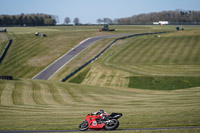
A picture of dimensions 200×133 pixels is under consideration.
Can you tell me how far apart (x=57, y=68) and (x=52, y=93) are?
33746mm

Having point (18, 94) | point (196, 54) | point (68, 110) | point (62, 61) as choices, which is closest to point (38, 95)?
point (18, 94)

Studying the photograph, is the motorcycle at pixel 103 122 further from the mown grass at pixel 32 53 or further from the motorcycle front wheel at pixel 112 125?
the mown grass at pixel 32 53

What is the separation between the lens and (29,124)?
23.0m

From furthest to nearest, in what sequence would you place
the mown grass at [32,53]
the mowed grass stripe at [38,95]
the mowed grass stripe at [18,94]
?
1. the mown grass at [32,53]
2. the mowed grass stripe at [38,95]
3. the mowed grass stripe at [18,94]

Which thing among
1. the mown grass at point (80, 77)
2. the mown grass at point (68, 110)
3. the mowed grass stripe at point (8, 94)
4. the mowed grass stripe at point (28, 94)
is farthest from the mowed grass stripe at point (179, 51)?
the mowed grass stripe at point (8, 94)

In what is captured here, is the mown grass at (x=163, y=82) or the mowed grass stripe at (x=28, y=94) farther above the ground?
the mowed grass stripe at (x=28, y=94)

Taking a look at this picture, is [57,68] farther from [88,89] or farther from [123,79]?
[88,89]

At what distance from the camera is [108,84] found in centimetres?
5794

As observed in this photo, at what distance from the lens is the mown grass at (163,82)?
54.0 m

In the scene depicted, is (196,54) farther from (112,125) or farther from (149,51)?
(112,125)

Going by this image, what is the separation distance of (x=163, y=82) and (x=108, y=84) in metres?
11.2

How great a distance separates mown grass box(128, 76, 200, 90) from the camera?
5397cm

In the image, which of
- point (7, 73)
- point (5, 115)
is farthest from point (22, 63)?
point (5, 115)

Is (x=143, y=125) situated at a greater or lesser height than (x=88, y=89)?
greater
